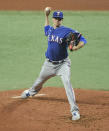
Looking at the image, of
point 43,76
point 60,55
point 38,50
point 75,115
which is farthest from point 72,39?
point 38,50

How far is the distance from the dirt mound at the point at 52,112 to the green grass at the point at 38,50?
37.3 inches

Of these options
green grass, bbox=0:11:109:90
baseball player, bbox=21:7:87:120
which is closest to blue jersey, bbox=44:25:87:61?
baseball player, bbox=21:7:87:120

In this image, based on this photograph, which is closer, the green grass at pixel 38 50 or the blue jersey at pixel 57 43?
the blue jersey at pixel 57 43

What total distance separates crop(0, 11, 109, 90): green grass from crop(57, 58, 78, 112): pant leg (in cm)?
238

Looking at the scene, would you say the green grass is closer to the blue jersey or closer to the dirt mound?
the dirt mound

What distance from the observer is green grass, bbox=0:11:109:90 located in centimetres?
1061

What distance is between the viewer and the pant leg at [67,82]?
7.56 meters

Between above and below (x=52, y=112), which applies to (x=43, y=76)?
above

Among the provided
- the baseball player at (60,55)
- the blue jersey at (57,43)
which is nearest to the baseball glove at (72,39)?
the baseball player at (60,55)

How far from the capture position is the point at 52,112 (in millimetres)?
7977

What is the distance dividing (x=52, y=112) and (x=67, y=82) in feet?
2.56

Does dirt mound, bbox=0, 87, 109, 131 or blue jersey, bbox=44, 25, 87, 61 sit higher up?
blue jersey, bbox=44, 25, 87, 61

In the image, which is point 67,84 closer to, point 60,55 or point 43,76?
point 60,55

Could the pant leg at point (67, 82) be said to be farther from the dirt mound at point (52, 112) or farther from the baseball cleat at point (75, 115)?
the dirt mound at point (52, 112)
